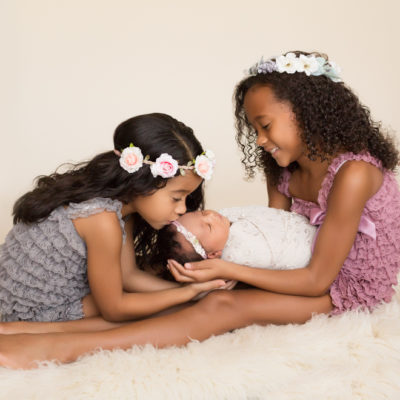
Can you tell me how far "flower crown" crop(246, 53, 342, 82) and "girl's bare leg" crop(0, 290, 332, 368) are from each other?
852 millimetres

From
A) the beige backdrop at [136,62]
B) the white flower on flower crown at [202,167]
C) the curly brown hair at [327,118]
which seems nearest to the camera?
the white flower on flower crown at [202,167]

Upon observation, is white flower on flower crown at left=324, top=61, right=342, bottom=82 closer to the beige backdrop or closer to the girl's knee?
the girl's knee

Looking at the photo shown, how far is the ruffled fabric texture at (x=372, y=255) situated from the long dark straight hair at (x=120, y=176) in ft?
1.97

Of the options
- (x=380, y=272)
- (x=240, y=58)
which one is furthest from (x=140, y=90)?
(x=380, y=272)

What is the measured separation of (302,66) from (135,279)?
1.06 meters

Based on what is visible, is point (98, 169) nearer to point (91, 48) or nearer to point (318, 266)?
point (318, 266)

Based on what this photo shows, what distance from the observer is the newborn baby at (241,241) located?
203cm

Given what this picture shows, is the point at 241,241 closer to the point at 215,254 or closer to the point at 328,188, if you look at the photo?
the point at 215,254

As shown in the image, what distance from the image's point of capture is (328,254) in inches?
75.8

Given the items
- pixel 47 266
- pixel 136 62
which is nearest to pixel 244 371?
pixel 47 266

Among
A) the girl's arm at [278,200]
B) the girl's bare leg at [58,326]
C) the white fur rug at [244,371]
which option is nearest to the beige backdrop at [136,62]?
the girl's arm at [278,200]

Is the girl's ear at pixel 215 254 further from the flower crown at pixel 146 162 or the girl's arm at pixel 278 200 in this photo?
the girl's arm at pixel 278 200

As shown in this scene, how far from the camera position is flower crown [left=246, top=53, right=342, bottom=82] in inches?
81.2

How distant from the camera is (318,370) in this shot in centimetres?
164
